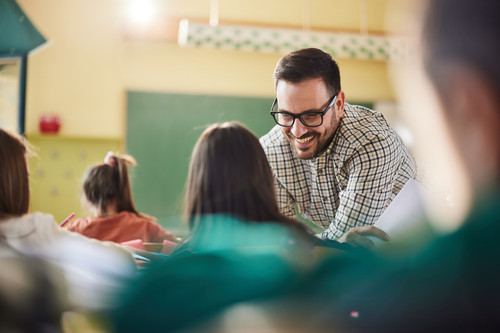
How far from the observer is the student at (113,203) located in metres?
1.80

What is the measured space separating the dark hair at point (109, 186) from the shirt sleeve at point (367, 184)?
97 centimetres

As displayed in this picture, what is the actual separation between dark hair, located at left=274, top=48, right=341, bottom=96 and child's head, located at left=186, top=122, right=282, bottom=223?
0.53 metres

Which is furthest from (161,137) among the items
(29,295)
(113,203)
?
(29,295)

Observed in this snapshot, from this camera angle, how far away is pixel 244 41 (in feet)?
11.6

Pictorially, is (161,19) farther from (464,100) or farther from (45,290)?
(464,100)

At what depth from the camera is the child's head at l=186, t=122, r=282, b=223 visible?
0.78 metres

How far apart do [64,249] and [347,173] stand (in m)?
0.93

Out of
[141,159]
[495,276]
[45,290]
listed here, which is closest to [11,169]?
[45,290]

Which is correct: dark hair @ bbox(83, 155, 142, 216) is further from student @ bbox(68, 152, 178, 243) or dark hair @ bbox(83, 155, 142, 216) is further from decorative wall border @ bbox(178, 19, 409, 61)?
decorative wall border @ bbox(178, 19, 409, 61)

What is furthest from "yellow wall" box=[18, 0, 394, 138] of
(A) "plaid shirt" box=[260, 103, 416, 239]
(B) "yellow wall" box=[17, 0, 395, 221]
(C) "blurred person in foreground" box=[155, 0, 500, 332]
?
(C) "blurred person in foreground" box=[155, 0, 500, 332]

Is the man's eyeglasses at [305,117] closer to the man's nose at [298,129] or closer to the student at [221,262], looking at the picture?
the man's nose at [298,129]

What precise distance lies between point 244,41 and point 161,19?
35.8 inches

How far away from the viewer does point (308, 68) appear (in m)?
1.34

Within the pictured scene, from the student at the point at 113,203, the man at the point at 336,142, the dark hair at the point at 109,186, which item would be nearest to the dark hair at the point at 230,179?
the man at the point at 336,142
